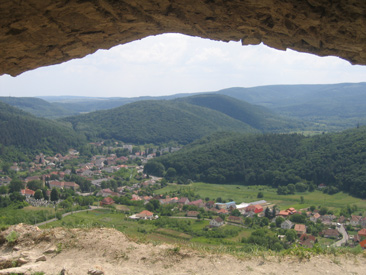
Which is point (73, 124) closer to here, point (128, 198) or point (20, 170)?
point (20, 170)

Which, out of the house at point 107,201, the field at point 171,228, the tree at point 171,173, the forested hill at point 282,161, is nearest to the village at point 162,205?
the house at point 107,201

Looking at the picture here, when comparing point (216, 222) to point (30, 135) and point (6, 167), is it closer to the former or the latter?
point (6, 167)

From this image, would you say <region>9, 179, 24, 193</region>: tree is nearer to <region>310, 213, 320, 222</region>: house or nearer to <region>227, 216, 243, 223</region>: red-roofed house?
<region>227, 216, 243, 223</region>: red-roofed house

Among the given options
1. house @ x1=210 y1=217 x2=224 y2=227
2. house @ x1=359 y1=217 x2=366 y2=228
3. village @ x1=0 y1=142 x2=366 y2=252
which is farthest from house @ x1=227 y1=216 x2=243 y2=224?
house @ x1=359 y1=217 x2=366 y2=228

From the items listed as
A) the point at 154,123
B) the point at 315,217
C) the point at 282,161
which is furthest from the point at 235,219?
the point at 154,123

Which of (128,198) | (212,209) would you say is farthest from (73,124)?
(212,209)

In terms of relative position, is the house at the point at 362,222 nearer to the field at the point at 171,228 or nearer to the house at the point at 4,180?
the field at the point at 171,228

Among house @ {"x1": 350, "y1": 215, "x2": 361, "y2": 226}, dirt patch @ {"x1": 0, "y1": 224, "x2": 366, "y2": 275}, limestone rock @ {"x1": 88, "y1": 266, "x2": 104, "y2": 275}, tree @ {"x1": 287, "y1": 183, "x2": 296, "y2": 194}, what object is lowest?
tree @ {"x1": 287, "y1": 183, "x2": 296, "y2": 194}
